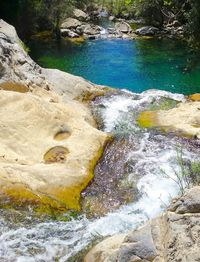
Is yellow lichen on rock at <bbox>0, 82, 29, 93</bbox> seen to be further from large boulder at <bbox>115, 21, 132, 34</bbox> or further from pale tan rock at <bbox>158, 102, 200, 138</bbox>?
large boulder at <bbox>115, 21, 132, 34</bbox>

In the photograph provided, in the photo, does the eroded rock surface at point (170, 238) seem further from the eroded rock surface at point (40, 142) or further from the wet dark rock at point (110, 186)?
the eroded rock surface at point (40, 142)

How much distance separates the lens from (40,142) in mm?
13648

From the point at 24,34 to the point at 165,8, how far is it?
40.9 ft

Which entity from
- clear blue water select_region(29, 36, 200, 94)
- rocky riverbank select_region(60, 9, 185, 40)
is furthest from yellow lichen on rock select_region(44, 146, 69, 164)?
rocky riverbank select_region(60, 9, 185, 40)

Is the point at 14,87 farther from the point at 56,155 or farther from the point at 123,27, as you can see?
the point at 123,27

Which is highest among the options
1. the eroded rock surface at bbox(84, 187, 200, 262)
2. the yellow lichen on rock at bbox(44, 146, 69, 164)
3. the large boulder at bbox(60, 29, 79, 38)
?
the eroded rock surface at bbox(84, 187, 200, 262)

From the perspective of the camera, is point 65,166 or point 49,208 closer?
point 49,208

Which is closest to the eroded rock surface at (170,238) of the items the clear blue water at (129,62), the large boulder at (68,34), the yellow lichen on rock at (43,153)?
the yellow lichen on rock at (43,153)

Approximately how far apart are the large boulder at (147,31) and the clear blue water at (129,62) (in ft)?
6.20

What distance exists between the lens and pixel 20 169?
39.0ft

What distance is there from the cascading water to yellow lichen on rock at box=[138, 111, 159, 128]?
0.26m

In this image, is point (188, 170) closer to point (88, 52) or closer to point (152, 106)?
point (152, 106)

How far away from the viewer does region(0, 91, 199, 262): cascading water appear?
9.30 metres

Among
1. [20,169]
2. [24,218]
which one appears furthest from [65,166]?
[24,218]
